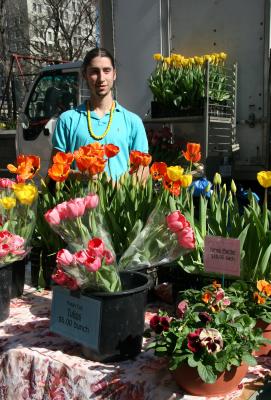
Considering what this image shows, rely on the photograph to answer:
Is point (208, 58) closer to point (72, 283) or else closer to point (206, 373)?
point (72, 283)

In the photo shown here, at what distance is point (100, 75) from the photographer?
224 cm

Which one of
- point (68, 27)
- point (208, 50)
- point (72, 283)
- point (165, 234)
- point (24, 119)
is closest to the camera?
point (72, 283)

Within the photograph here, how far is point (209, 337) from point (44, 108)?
643 centimetres

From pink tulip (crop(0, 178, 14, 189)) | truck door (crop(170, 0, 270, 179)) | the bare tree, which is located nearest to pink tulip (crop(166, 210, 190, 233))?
pink tulip (crop(0, 178, 14, 189))

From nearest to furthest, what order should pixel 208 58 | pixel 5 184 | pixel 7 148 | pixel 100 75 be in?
pixel 5 184
pixel 100 75
pixel 208 58
pixel 7 148

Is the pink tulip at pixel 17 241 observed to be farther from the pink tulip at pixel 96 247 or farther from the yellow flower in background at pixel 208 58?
the yellow flower in background at pixel 208 58

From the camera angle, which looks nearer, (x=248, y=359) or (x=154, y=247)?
(x=248, y=359)

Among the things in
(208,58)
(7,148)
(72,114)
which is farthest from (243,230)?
(7,148)

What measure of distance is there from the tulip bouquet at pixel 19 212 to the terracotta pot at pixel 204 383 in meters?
0.75

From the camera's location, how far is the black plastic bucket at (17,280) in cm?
182

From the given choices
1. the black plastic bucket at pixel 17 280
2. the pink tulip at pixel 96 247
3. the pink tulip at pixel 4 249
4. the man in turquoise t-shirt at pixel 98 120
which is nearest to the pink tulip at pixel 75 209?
the pink tulip at pixel 96 247

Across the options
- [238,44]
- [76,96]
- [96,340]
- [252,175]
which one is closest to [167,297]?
[96,340]

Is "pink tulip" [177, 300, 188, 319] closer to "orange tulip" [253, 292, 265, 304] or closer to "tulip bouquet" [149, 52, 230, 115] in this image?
"orange tulip" [253, 292, 265, 304]

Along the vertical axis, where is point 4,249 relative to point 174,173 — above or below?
below
